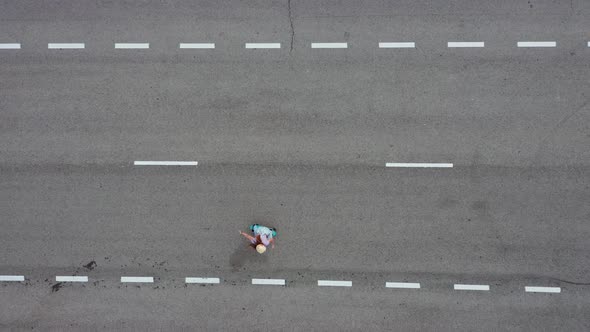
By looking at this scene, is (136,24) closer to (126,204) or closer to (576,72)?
(126,204)

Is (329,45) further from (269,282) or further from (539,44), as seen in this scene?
(269,282)

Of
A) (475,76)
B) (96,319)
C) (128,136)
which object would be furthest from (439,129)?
(96,319)

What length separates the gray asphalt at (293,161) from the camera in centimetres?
795

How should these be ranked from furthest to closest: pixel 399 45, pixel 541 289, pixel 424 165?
1. pixel 399 45
2. pixel 424 165
3. pixel 541 289

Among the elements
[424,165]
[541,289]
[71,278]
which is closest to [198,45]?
[424,165]

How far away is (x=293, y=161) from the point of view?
809 cm

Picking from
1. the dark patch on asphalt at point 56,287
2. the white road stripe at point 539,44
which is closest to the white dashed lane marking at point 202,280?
the dark patch on asphalt at point 56,287

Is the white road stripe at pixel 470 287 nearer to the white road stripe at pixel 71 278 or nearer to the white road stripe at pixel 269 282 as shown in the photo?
the white road stripe at pixel 269 282

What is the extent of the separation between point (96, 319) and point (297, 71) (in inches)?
271

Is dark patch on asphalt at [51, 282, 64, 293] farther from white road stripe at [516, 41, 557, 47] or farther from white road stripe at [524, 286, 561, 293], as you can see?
white road stripe at [516, 41, 557, 47]

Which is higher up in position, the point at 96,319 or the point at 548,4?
the point at 548,4

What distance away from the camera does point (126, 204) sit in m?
8.19

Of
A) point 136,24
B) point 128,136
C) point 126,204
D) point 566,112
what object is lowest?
point 126,204

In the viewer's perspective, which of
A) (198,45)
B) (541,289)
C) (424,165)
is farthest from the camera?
(198,45)
